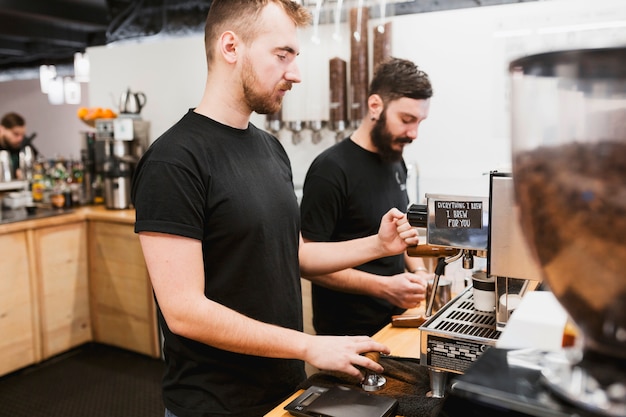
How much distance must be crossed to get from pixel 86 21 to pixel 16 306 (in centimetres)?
382

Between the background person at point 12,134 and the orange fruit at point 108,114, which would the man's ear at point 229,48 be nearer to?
the orange fruit at point 108,114

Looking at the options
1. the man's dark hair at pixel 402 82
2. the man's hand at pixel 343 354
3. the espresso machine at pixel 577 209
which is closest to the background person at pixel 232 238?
the man's hand at pixel 343 354

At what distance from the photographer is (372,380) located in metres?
1.31

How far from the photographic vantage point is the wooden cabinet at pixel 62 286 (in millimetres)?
3840

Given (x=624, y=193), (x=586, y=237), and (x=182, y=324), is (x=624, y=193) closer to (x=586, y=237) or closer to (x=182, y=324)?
(x=586, y=237)

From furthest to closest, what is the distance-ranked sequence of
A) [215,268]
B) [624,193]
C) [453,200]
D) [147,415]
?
[147,415] → [215,268] → [453,200] → [624,193]

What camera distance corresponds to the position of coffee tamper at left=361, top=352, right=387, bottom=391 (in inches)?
51.2

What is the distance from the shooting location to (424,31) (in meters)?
3.34

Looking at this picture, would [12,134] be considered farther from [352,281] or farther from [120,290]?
[352,281]

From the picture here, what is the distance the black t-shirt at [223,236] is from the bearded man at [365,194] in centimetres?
53

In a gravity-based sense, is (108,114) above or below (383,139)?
above

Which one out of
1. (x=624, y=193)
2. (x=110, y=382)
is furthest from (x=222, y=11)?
(x=110, y=382)

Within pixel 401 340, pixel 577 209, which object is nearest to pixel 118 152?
pixel 401 340

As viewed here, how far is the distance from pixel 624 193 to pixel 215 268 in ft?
3.46
